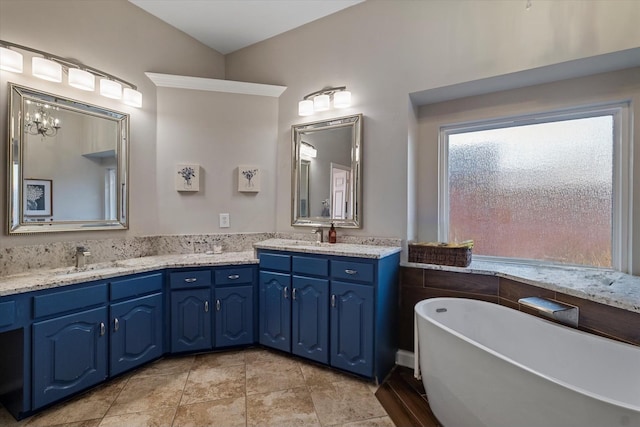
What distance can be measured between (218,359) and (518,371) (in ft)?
6.97

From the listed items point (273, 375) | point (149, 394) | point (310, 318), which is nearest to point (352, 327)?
point (310, 318)

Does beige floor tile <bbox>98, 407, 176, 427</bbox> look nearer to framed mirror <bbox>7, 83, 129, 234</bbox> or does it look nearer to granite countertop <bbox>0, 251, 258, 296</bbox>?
granite countertop <bbox>0, 251, 258, 296</bbox>

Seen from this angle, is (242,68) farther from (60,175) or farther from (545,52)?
(545,52)

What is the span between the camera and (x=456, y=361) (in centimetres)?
142

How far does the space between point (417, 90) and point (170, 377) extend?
287 cm

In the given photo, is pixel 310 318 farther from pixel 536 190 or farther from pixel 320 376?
pixel 536 190

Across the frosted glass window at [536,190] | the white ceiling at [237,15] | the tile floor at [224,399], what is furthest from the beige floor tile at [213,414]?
the white ceiling at [237,15]

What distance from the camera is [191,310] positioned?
240cm

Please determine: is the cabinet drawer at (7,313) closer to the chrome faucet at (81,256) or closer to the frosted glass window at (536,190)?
the chrome faucet at (81,256)

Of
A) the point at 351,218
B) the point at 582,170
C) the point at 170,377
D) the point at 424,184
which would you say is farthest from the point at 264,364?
the point at 582,170

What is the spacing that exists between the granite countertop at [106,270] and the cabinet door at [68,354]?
23 cm

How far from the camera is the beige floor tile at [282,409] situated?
1.69m

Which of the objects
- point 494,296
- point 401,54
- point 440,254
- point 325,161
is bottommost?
point 494,296

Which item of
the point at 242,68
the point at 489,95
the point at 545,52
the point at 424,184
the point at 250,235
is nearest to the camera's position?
the point at 545,52
